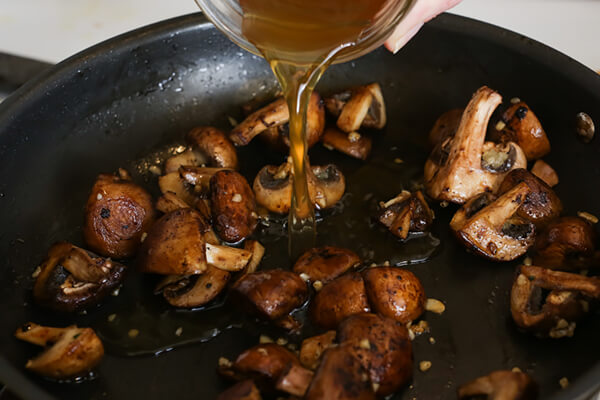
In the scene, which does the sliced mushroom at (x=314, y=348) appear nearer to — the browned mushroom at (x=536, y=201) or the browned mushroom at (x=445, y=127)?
the browned mushroom at (x=536, y=201)

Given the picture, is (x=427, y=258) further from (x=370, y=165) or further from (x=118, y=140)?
(x=118, y=140)

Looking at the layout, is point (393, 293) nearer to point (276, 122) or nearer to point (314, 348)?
point (314, 348)

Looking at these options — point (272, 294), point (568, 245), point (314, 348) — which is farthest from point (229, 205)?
point (568, 245)

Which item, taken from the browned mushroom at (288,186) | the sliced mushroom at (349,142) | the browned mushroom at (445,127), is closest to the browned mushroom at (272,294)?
the browned mushroom at (288,186)

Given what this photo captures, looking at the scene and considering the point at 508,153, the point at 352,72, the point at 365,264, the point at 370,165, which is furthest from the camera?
the point at 352,72

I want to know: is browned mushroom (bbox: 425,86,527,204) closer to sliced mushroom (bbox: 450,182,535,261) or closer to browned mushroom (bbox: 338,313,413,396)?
sliced mushroom (bbox: 450,182,535,261)

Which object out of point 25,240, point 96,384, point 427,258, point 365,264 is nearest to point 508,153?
point 427,258
